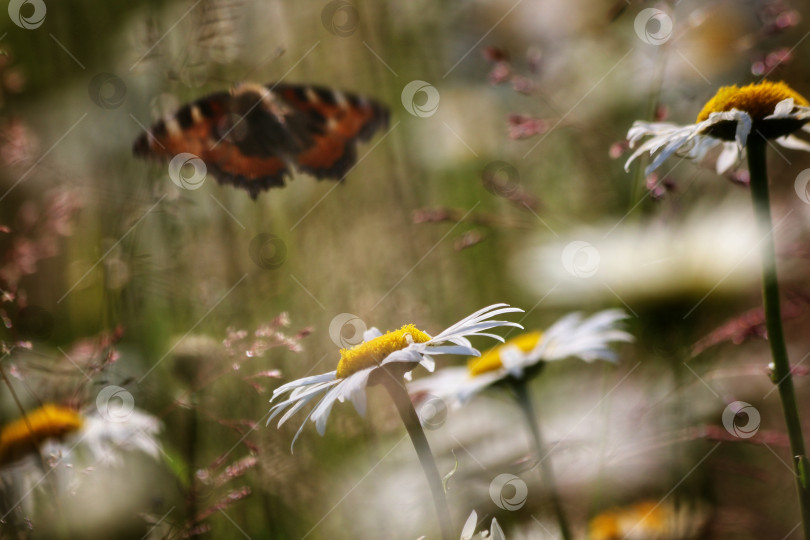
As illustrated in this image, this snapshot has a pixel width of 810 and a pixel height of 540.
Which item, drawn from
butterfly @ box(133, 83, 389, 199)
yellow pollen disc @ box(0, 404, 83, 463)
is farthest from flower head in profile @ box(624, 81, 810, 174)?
yellow pollen disc @ box(0, 404, 83, 463)

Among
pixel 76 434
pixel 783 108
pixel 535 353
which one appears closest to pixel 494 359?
pixel 535 353

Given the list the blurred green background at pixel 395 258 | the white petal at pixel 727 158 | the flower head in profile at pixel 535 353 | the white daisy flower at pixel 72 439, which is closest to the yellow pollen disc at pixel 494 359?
the flower head in profile at pixel 535 353

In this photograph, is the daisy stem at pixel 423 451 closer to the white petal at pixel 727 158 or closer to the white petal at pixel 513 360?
the white petal at pixel 513 360

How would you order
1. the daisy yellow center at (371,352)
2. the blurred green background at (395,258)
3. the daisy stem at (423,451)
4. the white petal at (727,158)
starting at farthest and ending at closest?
the blurred green background at (395,258) < the white petal at (727,158) < the daisy yellow center at (371,352) < the daisy stem at (423,451)

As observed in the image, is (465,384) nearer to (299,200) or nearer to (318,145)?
(318,145)

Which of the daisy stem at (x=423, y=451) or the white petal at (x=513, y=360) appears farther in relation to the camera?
the white petal at (x=513, y=360)

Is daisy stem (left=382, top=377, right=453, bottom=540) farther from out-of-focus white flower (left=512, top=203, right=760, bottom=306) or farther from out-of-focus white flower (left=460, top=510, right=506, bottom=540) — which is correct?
out-of-focus white flower (left=512, top=203, right=760, bottom=306)
